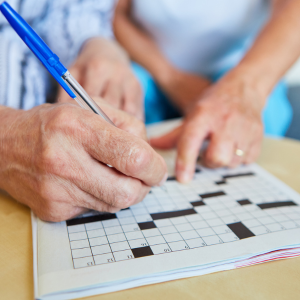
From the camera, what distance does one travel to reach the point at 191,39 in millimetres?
1153

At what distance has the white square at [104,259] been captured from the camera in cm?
34

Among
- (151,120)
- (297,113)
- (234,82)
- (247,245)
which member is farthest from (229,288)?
(297,113)

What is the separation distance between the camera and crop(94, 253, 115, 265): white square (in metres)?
0.34

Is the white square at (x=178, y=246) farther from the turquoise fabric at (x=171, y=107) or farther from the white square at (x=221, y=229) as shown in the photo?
the turquoise fabric at (x=171, y=107)

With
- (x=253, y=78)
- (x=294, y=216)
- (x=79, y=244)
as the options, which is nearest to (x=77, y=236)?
(x=79, y=244)

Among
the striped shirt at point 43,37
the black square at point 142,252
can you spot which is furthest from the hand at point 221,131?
the striped shirt at point 43,37

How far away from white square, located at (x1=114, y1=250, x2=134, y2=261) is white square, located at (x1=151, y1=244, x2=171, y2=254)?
3cm


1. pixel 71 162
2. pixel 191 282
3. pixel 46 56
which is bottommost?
pixel 191 282

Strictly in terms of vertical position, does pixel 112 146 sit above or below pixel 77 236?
above

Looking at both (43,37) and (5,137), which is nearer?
(5,137)

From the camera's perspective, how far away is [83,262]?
34cm

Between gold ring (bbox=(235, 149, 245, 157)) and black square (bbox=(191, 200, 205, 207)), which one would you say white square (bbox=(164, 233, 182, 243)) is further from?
gold ring (bbox=(235, 149, 245, 157))

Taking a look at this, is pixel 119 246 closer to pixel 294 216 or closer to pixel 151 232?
pixel 151 232

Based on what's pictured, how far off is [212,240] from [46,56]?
362 mm
